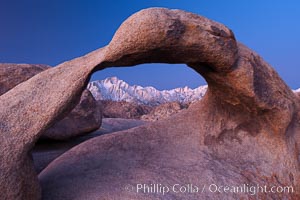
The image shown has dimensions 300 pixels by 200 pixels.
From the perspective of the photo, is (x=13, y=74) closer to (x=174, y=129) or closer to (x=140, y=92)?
(x=174, y=129)

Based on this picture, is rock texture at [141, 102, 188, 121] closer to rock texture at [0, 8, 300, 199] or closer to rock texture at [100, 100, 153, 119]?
rock texture at [100, 100, 153, 119]

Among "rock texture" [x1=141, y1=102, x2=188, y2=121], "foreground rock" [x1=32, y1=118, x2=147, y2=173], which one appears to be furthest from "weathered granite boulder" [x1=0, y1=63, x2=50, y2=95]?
"rock texture" [x1=141, y1=102, x2=188, y2=121]

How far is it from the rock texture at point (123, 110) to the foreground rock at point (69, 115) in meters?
6.48

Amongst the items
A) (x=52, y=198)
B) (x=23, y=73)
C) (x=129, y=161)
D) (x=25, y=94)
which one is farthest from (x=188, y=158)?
(x=23, y=73)

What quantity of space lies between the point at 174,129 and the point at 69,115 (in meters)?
1.99

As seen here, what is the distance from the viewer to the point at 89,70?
2652 millimetres

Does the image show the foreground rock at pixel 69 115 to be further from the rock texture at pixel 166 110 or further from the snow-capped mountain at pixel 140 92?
the snow-capped mountain at pixel 140 92

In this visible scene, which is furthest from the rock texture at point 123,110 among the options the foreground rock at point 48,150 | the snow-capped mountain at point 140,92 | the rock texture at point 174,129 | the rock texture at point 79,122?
the snow-capped mountain at point 140,92

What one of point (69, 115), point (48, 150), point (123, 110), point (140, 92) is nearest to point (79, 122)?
point (69, 115)

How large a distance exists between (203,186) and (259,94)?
1092 mm

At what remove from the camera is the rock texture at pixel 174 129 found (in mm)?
2445

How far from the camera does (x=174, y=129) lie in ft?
12.0

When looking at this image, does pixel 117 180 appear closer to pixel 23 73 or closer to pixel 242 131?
pixel 242 131

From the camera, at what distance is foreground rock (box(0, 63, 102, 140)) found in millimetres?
4309
